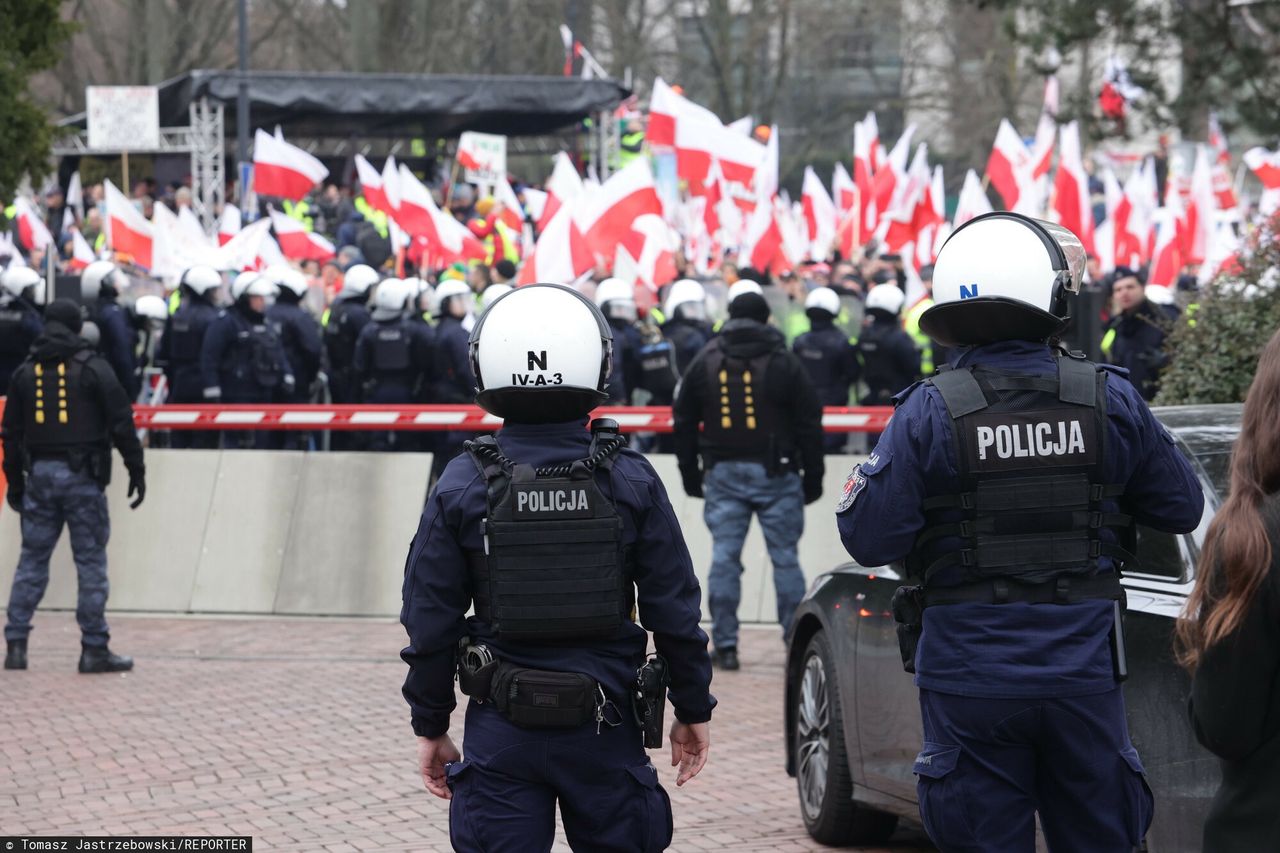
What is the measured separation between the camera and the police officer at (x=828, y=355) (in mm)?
16062

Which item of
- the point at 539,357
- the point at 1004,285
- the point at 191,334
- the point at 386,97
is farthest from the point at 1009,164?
the point at 539,357

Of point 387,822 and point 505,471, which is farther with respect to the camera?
point 387,822

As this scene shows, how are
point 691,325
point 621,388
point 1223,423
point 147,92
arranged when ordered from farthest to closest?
point 147,92 → point 691,325 → point 621,388 → point 1223,423

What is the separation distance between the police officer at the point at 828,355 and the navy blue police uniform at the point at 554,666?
11.8 meters

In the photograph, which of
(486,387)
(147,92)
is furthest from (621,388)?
(147,92)

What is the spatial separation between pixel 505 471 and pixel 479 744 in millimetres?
571

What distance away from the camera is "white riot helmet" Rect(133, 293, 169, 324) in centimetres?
1831

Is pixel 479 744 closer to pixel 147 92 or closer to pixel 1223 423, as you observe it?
pixel 1223 423

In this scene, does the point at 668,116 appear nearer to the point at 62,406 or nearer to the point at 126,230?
the point at 126,230

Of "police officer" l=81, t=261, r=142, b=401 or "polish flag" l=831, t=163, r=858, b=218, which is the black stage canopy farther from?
"police officer" l=81, t=261, r=142, b=401

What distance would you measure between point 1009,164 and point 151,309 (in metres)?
10.4

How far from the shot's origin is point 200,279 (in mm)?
17094

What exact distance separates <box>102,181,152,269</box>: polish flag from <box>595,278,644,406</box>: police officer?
7581mm

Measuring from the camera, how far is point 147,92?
1145 inches
